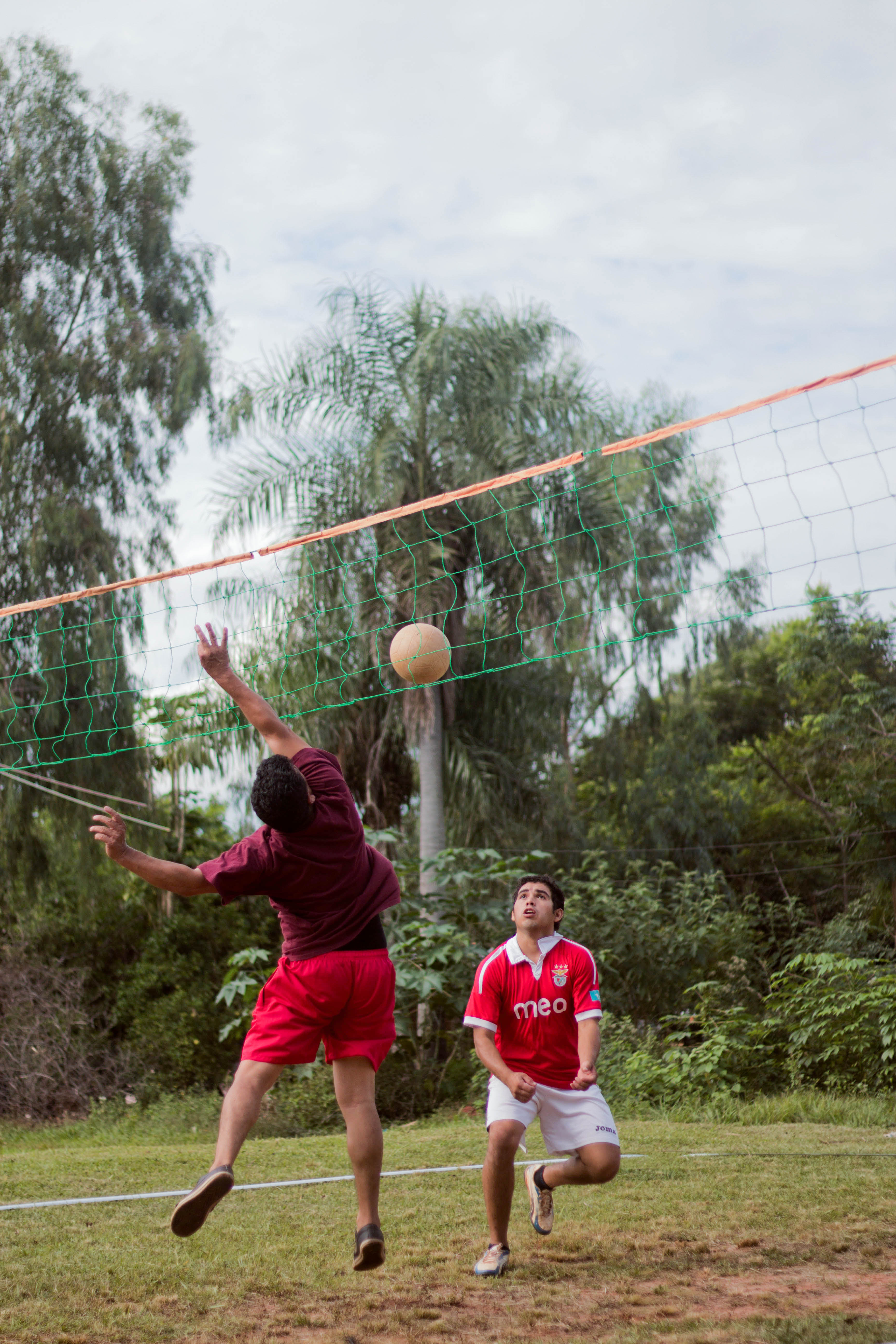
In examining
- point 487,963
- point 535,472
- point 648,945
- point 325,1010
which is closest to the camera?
point 325,1010

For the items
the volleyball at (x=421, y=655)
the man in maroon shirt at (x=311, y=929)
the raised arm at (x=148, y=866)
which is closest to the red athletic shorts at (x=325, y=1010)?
the man in maroon shirt at (x=311, y=929)

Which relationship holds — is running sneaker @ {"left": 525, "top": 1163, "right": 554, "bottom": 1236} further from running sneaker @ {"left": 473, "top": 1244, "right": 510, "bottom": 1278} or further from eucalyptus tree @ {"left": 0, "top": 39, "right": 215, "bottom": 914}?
eucalyptus tree @ {"left": 0, "top": 39, "right": 215, "bottom": 914}

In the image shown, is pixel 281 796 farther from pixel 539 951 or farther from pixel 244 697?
pixel 539 951

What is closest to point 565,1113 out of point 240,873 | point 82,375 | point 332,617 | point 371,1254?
point 371,1254

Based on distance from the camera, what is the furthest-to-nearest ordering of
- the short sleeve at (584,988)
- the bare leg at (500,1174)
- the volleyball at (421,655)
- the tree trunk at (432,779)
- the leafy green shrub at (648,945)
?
the tree trunk at (432,779) < the leafy green shrub at (648,945) < the volleyball at (421,655) < the short sleeve at (584,988) < the bare leg at (500,1174)

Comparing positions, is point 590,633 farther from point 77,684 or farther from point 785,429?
point 785,429

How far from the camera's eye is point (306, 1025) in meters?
3.73

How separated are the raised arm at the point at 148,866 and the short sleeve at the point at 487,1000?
115cm

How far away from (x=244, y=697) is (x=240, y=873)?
56 centimetres

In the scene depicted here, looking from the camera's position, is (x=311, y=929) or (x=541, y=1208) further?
(x=541, y=1208)

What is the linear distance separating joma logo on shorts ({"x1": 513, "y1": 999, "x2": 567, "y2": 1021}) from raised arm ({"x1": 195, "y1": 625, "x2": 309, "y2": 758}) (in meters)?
1.28

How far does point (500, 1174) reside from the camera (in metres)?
4.05

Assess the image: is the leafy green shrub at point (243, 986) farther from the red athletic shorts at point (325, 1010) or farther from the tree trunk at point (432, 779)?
the red athletic shorts at point (325, 1010)

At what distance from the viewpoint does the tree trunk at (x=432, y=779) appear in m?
12.9
